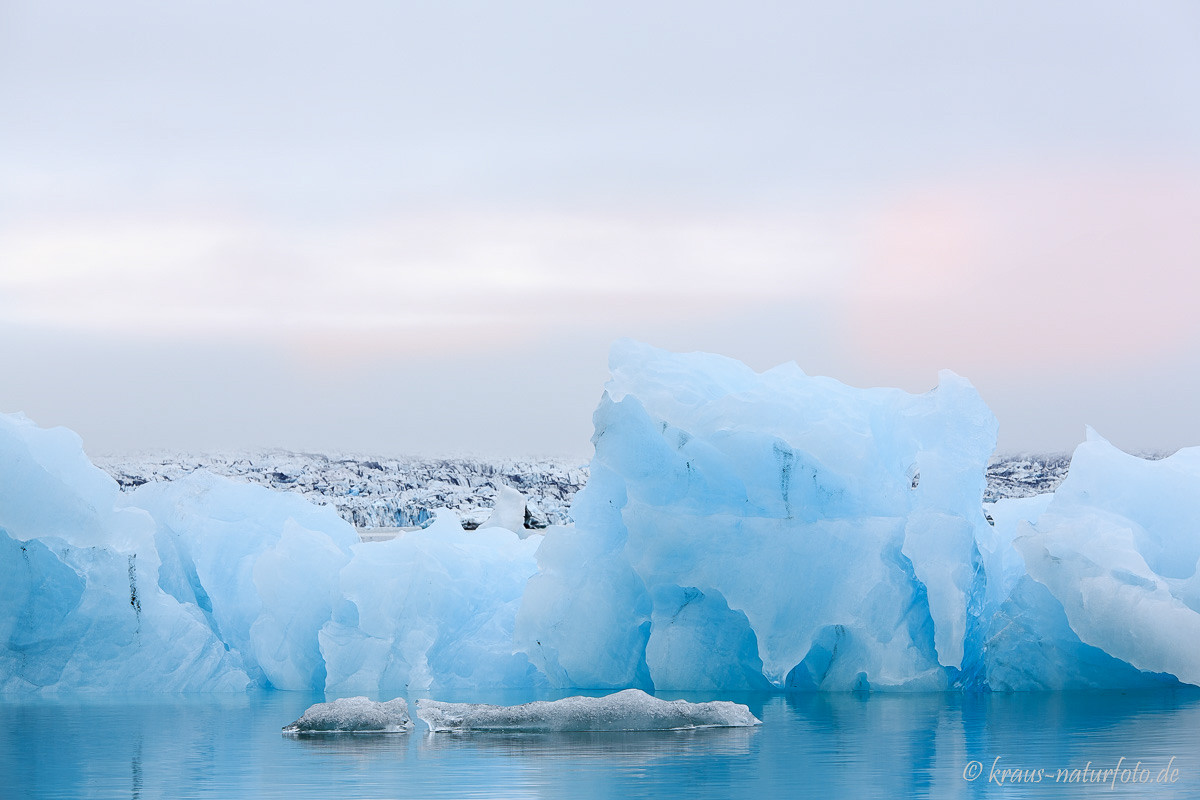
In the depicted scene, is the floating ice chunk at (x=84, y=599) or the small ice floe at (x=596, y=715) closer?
the small ice floe at (x=596, y=715)

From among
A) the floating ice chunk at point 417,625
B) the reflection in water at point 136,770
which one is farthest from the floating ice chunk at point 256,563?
the reflection in water at point 136,770

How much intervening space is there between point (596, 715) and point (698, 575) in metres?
3.44

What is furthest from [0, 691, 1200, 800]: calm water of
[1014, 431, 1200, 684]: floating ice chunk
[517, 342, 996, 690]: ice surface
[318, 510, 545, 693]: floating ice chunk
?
[318, 510, 545, 693]: floating ice chunk

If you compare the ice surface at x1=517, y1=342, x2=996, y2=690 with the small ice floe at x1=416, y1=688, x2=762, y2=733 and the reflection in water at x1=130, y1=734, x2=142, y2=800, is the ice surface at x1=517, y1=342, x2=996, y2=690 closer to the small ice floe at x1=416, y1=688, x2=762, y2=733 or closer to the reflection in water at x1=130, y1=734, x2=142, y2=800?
the small ice floe at x1=416, y1=688, x2=762, y2=733

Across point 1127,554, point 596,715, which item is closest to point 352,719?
point 596,715

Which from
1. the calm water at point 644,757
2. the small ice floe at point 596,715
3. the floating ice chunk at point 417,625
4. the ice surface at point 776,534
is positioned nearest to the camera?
the calm water at point 644,757

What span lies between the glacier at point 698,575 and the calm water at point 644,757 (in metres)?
1.54

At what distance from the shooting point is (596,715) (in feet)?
30.8

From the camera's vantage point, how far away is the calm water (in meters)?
6.37

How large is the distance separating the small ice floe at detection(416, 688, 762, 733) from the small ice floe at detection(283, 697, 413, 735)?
20 centimetres

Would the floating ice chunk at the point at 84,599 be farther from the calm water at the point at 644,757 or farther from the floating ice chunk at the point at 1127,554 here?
the floating ice chunk at the point at 1127,554

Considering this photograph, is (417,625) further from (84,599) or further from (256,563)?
(84,599)

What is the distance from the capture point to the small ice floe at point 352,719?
9.52 metres

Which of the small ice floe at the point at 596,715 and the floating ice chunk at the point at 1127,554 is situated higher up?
the floating ice chunk at the point at 1127,554
